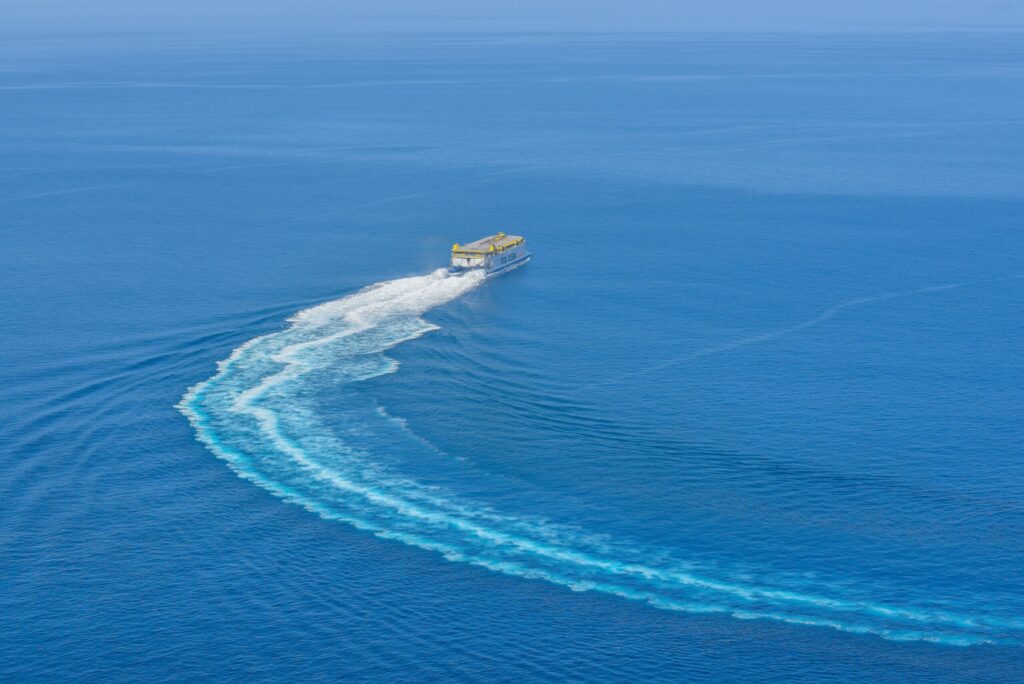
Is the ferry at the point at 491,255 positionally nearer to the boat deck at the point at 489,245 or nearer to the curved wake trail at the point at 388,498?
the boat deck at the point at 489,245

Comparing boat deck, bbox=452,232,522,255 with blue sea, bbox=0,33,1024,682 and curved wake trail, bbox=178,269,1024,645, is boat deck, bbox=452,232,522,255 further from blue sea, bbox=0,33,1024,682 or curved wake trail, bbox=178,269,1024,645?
curved wake trail, bbox=178,269,1024,645

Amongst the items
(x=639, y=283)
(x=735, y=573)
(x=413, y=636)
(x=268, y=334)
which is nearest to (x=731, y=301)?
(x=639, y=283)

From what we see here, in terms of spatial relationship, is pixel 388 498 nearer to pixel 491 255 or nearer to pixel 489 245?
pixel 491 255

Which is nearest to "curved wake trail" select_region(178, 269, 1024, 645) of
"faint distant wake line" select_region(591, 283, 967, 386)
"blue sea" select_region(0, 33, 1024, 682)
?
"blue sea" select_region(0, 33, 1024, 682)

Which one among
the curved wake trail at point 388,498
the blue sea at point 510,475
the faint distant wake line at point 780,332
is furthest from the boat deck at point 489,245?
the faint distant wake line at point 780,332

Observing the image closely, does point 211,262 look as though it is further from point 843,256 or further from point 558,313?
point 843,256

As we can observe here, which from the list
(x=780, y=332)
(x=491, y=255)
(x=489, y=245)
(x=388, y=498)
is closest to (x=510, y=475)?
(x=388, y=498)
